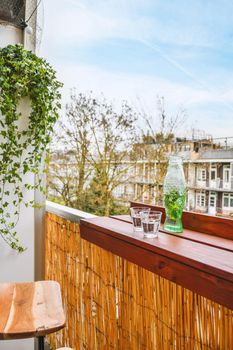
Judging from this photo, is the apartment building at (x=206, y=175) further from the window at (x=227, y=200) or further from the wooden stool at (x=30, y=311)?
the wooden stool at (x=30, y=311)

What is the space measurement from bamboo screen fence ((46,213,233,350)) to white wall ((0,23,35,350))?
0.16 meters

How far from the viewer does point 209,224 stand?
118cm

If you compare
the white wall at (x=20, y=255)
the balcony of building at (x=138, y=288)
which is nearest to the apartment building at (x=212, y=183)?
the balcony of building at (x=138, y=288)

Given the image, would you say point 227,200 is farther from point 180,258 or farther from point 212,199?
point 180,258

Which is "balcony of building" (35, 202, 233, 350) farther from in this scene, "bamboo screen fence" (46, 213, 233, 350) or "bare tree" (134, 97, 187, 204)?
"bare tree" (134, 97, 187, 204)

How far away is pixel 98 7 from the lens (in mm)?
2264

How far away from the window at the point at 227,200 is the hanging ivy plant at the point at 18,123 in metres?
1.14

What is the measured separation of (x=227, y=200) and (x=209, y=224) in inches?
6.1

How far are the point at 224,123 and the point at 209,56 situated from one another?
36 cm

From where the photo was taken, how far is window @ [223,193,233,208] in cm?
124

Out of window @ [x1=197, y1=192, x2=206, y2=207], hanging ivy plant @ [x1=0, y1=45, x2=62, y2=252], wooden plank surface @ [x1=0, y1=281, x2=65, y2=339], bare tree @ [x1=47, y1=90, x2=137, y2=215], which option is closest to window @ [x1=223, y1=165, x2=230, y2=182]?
window @ [x1=197, y1=192, x2=206, y2=207]

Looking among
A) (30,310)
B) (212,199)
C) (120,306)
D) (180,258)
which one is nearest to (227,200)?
A: (212,199)

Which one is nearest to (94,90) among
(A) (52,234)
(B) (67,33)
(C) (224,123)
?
(B) (67,33)

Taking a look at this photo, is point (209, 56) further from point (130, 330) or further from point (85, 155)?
point (85, 155)
